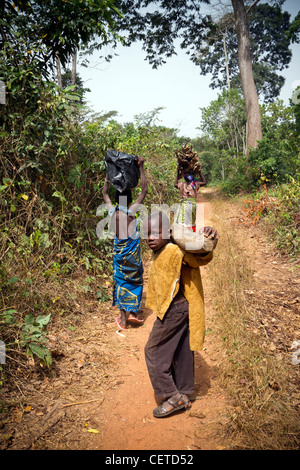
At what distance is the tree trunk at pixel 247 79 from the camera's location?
11414 mm

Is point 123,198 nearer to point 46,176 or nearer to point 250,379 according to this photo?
point 46,176

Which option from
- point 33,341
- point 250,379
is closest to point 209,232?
point 250,379

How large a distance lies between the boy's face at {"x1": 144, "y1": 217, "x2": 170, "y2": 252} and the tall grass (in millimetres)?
1366

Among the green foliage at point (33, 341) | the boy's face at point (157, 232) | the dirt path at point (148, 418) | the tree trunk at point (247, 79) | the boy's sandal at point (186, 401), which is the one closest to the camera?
the dirt path at point (148, 418)

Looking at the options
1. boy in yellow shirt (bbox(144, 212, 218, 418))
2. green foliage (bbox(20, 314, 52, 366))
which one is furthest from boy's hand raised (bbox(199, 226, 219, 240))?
green foliage (bbox(20, 314, 52, 366))

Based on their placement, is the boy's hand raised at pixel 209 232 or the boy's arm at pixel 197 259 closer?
the boy's hand raised at pixel 209 232

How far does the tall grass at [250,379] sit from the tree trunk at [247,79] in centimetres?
854

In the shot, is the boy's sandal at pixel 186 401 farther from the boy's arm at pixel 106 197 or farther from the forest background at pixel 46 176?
the boy's arm at pixel 106 197

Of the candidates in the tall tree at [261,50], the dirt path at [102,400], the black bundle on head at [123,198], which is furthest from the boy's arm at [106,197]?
the tall tree at [261,50]

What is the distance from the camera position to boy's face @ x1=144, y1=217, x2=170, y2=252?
7.74ft

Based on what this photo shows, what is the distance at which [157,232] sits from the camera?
237cm

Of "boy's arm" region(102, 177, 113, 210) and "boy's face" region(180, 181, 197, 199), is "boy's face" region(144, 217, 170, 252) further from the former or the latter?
"boy's face" region(180, 181, 197, 199)

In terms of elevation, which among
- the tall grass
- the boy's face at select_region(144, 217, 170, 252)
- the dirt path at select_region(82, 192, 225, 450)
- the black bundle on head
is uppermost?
the black bundle on head

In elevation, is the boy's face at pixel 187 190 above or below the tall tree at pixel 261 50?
below
